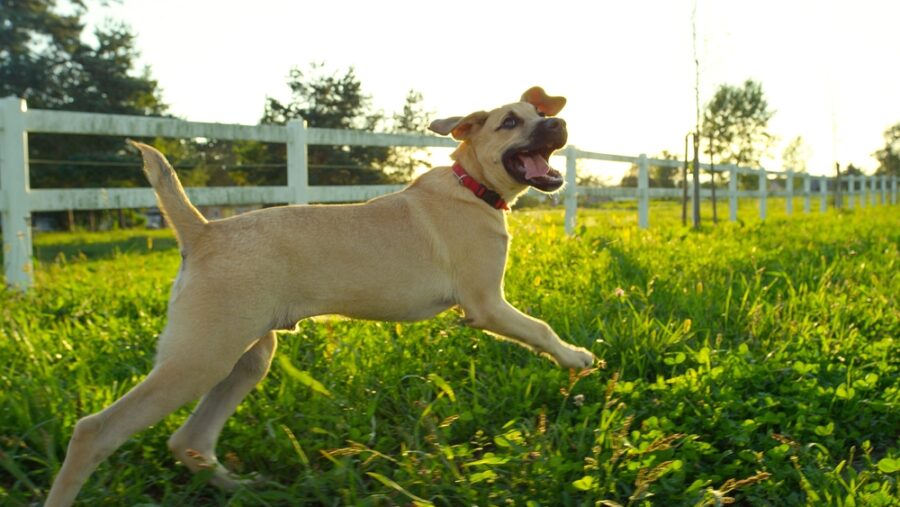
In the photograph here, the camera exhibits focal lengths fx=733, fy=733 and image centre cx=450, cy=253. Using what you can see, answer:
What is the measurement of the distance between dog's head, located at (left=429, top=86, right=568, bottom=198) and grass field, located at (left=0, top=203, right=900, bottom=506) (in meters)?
0.97

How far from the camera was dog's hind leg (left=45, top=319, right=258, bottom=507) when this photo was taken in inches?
102

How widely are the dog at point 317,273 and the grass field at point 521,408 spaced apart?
0.25 m

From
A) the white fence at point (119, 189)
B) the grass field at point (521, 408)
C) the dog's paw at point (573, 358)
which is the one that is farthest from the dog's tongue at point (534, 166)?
the white fence at point (119, 189)

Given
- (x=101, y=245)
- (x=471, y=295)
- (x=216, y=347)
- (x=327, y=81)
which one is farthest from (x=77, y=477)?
(x=327, y=81)

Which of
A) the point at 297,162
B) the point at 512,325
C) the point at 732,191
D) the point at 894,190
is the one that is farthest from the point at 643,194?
the point at 894,190

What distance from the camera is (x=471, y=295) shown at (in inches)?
135

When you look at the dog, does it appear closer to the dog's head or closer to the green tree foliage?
the dog's head

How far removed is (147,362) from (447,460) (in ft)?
6.92

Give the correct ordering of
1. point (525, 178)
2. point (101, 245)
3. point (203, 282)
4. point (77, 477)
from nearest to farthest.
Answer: point (77, 477) → point (203, 282) → point (525, 178) → point (101, 245)

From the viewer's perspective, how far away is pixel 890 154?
2859 inches

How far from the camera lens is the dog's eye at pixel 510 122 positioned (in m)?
3.87

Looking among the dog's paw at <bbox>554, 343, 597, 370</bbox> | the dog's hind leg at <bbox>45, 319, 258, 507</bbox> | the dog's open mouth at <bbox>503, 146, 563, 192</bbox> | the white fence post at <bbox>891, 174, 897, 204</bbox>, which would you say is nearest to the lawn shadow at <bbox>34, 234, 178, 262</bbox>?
the dog's open mouth at <bbox>503, 146, 563, 192</bbox>

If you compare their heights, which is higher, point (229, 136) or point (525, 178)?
point (229, 136)

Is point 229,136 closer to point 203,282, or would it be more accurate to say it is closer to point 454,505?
point 203,282
